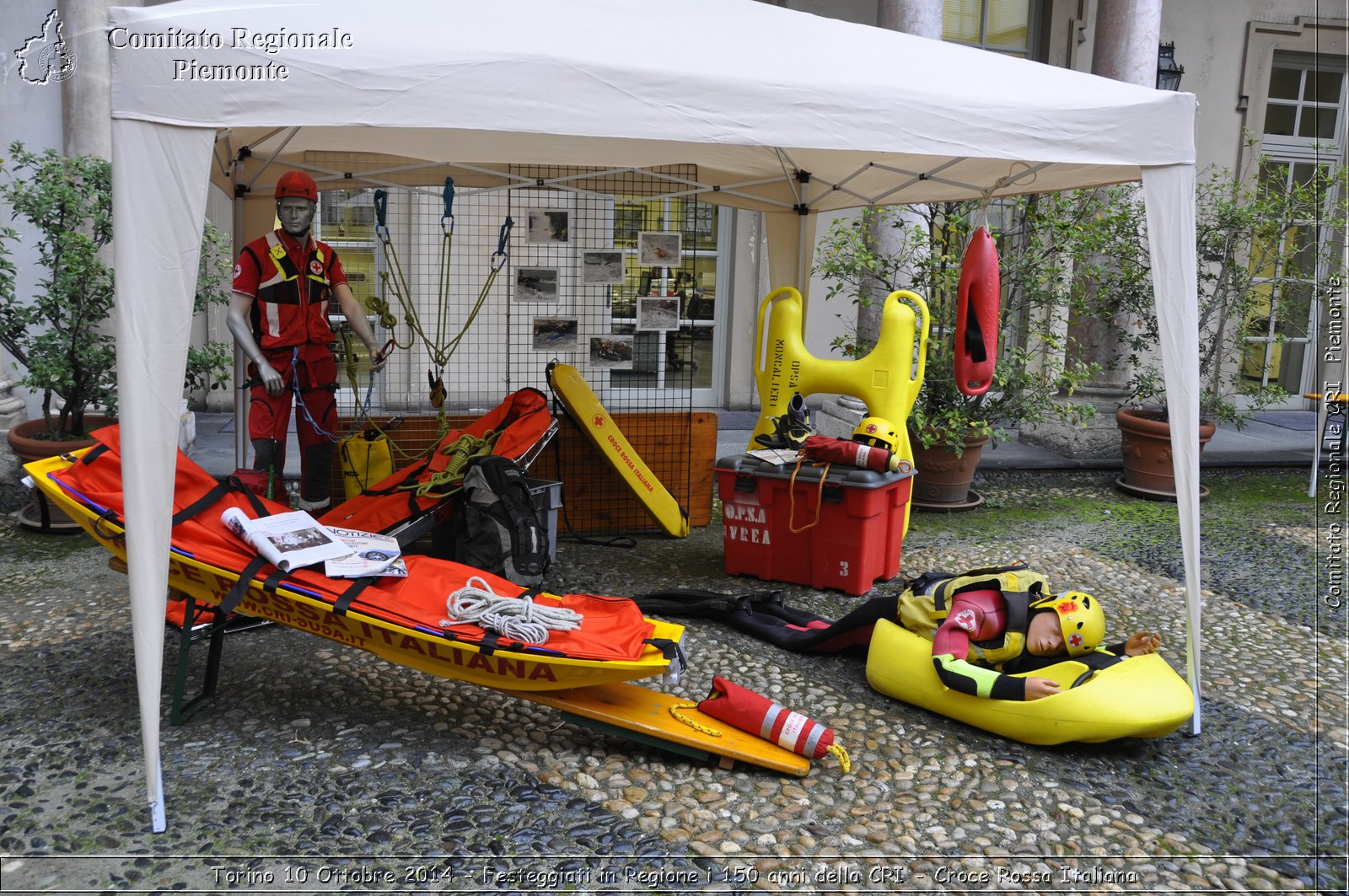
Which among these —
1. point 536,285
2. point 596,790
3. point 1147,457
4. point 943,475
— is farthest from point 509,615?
point 1147,457

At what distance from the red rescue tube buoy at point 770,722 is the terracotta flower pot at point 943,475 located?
3.63m

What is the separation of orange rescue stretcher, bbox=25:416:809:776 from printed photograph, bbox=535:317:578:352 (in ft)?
9.23

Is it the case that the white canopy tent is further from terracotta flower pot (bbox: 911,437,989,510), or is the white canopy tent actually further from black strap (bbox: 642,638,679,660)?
terracotta flower pot (bbox: 911,437,989,510)

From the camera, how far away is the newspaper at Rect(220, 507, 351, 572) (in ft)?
10.7

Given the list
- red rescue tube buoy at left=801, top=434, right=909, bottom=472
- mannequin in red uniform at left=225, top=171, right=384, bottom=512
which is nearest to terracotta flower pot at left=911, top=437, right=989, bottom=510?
red rescue tube buoy at left=801, top=434, right=909, bottom=472

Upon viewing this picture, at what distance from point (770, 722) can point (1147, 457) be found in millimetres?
5122

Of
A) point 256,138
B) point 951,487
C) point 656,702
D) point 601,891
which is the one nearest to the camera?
point 601,891

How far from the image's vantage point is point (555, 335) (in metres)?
6.08

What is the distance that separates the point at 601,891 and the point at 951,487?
15.4 feet

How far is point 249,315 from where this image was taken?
4.85 metres

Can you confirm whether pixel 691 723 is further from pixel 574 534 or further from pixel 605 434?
pixel 574 534

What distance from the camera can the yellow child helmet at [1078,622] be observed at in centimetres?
355

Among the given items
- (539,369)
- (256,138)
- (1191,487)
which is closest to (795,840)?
(1191,487)

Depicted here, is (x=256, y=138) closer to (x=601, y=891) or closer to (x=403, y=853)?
(x=403, y=853)
